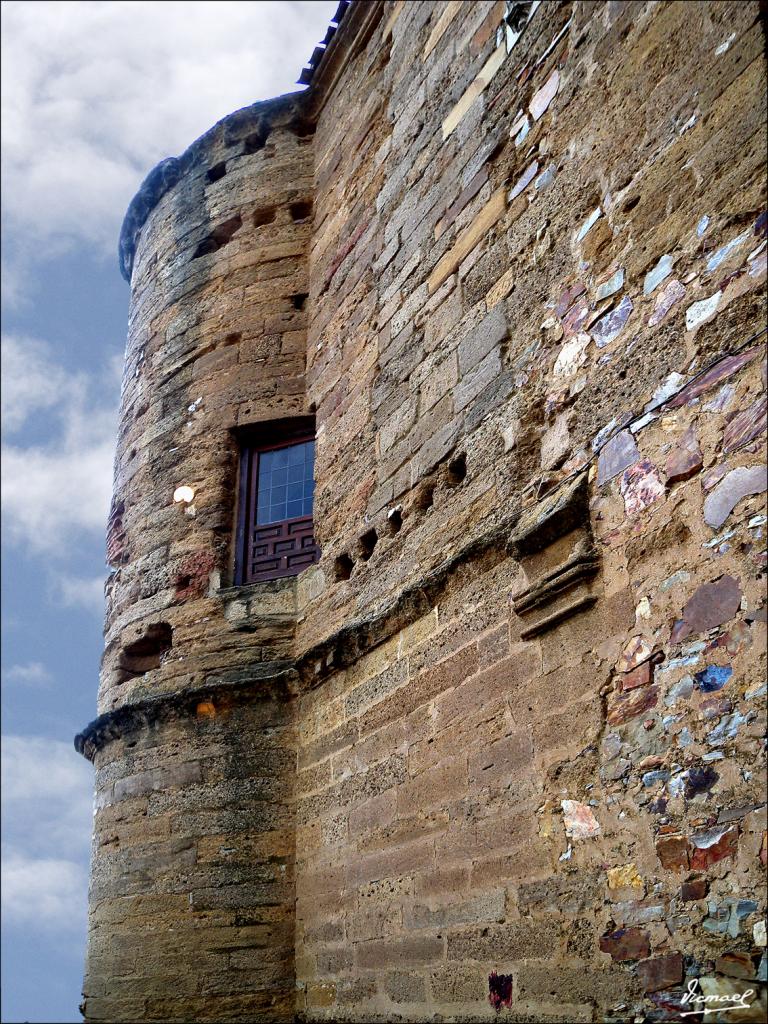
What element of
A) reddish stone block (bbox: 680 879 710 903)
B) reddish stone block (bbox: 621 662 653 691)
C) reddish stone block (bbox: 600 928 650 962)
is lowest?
reddish stone block (bbox: 600 928 650 962)

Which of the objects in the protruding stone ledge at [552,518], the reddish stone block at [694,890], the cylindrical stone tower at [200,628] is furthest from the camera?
the cylindrical stone tower at [200,628]

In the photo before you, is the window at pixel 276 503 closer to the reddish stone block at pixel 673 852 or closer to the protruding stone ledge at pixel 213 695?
the protruding stone ledge at pixel 213 695

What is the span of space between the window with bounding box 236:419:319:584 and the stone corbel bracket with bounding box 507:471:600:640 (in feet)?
8.11

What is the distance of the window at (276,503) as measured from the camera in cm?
630

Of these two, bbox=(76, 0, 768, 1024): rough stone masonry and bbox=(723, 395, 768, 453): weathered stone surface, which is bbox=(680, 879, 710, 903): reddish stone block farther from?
bbox=(723, 395, 768, 453): weathered stone surface

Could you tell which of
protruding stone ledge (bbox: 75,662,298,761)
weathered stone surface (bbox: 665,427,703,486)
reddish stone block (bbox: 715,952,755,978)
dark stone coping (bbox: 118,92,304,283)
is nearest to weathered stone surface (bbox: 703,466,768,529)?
weathered stone surface (bbox: 665,427,703,486)

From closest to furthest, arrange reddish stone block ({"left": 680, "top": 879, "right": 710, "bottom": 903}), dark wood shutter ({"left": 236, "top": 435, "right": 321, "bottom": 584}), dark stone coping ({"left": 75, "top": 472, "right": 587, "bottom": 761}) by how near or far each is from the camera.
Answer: reddish stone block ({"left": 680, "top": 879, "right": 710, "bottom": 903}), dark stone coping ({"left": 75, "top": 472, "right": 587, "bottom": 761}), dark wood shutter ({"left": 236, "top": 435, "right": 321, "bottom": 584})

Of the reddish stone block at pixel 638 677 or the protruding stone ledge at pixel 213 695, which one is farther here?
the protruding stone ledge at pixel 213 695

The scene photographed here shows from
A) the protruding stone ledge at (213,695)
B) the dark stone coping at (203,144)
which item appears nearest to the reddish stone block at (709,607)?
the protruding stone ledge at (213,695)

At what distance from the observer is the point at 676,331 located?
A: 3.45 metres

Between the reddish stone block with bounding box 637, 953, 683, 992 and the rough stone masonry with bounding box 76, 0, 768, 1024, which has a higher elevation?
the rough stone masonry with bounding box 76, 0, 768, 1024

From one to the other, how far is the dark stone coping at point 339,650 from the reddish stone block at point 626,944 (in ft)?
4.47

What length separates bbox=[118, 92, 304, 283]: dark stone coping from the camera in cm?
802

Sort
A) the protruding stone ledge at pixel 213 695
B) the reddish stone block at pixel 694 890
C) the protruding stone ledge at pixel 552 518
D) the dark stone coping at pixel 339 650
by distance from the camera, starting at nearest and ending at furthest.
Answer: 1. the reddish stone block at pixel 694 890
2. the protruding stone ledge at pixel 552 518
3. the dark stone coping at pixel 339 650
4. the protruding stone ledge at pixel 213 695
